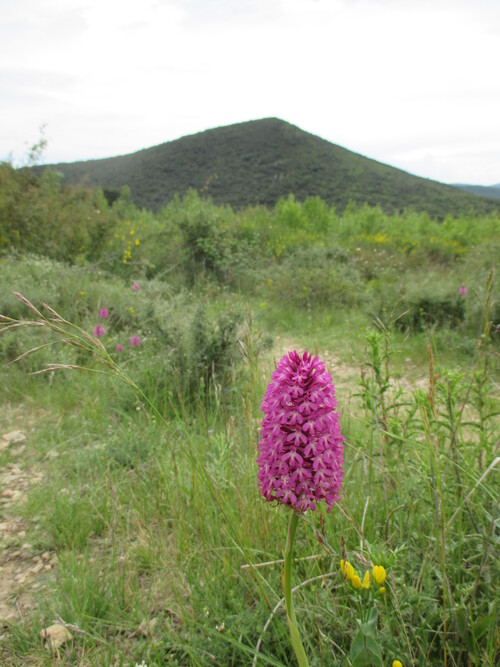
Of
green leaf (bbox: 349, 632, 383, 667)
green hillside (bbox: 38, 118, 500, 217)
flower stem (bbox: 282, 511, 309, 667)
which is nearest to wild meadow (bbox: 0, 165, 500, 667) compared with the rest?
green leaf (bbox: 349, 632, 383, 667)

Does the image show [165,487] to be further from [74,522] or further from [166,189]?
[166,189]

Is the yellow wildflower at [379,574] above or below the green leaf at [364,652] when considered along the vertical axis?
above

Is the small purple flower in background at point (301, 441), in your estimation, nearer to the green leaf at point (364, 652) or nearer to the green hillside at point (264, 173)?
the green leaf at point (364, 652)

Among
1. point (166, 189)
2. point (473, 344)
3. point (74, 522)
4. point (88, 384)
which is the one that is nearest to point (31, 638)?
point (74, 522)

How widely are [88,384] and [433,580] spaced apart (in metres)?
3.47

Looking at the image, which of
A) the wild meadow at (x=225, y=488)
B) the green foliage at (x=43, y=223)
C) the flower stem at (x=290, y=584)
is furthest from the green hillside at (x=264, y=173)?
the flower stem at (x=290, y=584)

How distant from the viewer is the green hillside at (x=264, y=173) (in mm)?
47000

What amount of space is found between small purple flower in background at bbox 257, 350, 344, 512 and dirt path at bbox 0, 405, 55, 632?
51.3 inches

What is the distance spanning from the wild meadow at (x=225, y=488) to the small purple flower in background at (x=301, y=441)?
0.19 metres

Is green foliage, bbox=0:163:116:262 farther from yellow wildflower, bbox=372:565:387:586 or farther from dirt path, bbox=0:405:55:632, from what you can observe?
yellow wildflower, bbox=372:565:387:586

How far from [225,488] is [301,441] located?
1398 mm

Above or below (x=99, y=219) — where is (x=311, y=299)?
below

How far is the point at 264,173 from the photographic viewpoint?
5469 cm

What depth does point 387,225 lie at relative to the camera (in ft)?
62.7
